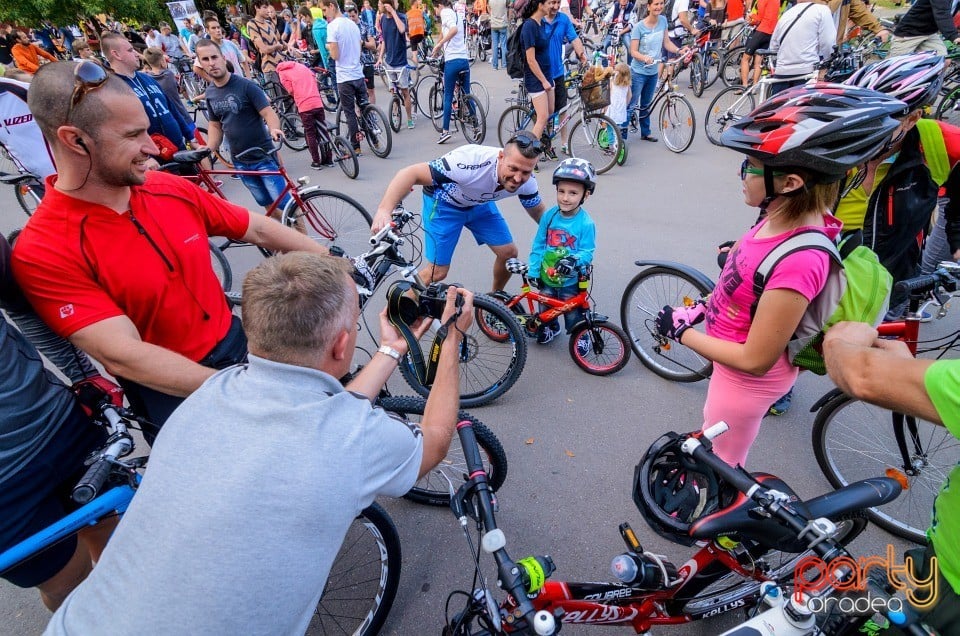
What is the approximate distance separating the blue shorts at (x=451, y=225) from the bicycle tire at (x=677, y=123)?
16.3 ft

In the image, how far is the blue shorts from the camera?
366 cm

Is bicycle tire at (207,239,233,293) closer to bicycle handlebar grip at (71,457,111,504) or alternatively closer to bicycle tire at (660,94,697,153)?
bicycle handlebar grip at (71,457,111,504)

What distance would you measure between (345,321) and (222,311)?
1264mm

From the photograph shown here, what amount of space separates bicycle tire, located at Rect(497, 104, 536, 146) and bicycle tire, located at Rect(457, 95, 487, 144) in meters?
0.35

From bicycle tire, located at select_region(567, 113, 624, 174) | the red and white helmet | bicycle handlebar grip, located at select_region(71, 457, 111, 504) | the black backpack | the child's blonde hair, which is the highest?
the black backpack

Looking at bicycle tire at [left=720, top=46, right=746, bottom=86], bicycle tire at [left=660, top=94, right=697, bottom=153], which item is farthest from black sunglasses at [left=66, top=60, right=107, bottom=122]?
bicycle tire at [left=720, top=46, right=746, bottom=86]

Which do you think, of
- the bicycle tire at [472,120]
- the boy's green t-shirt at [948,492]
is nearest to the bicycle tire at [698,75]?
the bicycle tire at [472,120]

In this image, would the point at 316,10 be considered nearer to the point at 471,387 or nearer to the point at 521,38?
the point at 521,38

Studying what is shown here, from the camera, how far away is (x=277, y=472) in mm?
1107

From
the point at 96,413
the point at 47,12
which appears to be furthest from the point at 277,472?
the point at 47,12

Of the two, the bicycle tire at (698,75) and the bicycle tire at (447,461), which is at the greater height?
the bicycle tire at (698,75)

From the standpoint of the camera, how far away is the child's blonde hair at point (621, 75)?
6.68 meters

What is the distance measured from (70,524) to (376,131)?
24.9 feet

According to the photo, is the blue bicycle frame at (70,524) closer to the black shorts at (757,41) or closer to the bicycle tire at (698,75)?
the black shorts at (757,41)
